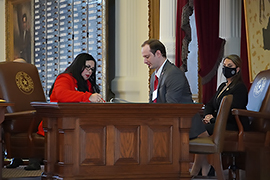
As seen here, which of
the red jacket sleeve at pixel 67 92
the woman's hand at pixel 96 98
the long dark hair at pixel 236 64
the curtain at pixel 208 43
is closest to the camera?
the woman's hand at pixel 96 98

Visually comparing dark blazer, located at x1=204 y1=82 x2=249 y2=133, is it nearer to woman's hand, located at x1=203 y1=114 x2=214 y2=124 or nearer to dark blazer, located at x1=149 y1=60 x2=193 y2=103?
woman's hand, located at x1=203 y1=114 x2=214 y2=124

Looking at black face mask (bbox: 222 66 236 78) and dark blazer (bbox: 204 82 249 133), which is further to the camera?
black face mask (bbox: 222 66 236 78)

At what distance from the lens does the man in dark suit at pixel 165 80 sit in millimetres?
4174

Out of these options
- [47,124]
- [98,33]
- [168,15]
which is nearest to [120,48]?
[98,33]

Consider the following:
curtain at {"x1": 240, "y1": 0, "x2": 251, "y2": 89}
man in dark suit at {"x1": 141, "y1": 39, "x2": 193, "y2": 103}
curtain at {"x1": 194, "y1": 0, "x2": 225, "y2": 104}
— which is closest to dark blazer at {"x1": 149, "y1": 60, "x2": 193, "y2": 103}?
man in dark suit at {"x1": 141, "y1": 39, "x2": 193, "y2": 103}

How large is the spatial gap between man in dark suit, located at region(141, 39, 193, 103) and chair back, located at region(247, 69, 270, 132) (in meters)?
1.15

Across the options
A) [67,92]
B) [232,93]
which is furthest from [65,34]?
[232,93]

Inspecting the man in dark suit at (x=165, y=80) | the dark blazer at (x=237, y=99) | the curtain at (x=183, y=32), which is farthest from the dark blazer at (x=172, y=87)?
the curtain at (x=183, y=32)

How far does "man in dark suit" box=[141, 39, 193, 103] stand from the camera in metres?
4.17

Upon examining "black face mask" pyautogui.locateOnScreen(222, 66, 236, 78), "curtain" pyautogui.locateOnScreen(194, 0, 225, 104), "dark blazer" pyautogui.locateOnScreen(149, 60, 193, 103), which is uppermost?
"curtain" pyautogui.locateOnScreen(194, 0, 225, 104)

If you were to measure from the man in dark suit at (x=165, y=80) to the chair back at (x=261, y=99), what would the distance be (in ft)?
3.77

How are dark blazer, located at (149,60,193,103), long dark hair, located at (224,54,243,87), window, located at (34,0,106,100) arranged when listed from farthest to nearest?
1. window, located at (34,0,106,100)
2. long dark hair, located at (224,54,243,87)
3. dark blazer, located at (149,60,193,103)

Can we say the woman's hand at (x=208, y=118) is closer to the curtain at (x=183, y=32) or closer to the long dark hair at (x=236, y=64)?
the long dark hair at (x=236, y=64)

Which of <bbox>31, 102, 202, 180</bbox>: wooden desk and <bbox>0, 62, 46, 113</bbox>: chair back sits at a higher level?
<bbox>0, 62, 46, 113</bbox>: chair back
